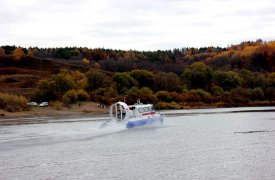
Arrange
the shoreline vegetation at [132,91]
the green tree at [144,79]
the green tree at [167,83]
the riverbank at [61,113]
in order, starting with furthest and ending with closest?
the green tree at [144,79], the green tree at [167,83], the shoreline vegetation at [132,91], the riverbank at [61,113]

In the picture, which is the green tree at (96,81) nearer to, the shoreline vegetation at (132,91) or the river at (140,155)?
the shoreline vegetation at (132,91)

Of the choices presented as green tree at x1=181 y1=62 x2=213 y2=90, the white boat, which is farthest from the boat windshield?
green tree at x1=181 y1=62 x2=213 y2=90

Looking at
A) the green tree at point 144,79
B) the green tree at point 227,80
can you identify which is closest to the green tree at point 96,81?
the green tree at point 144,79

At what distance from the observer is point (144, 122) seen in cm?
7562

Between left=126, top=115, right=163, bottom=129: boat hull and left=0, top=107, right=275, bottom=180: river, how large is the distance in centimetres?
290

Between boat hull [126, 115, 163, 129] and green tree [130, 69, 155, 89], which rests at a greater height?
green tree [130, 69, 155, 89]

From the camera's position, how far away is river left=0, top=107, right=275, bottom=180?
37.8 meters

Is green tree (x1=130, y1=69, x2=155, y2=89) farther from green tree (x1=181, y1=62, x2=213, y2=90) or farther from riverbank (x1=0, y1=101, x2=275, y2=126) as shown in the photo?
riverbank (x1=0, y1=101, x2=275, y2=126)

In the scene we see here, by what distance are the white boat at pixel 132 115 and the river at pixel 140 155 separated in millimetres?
3519

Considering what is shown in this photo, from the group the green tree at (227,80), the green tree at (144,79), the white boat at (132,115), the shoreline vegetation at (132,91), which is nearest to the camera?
the white boat at (132,115)

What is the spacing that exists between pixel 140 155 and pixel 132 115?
27.6m

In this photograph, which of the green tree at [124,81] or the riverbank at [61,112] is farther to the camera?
the green tree at [124,81]

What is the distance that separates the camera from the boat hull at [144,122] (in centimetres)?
7279

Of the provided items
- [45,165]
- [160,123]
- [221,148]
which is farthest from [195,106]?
[45,165]
